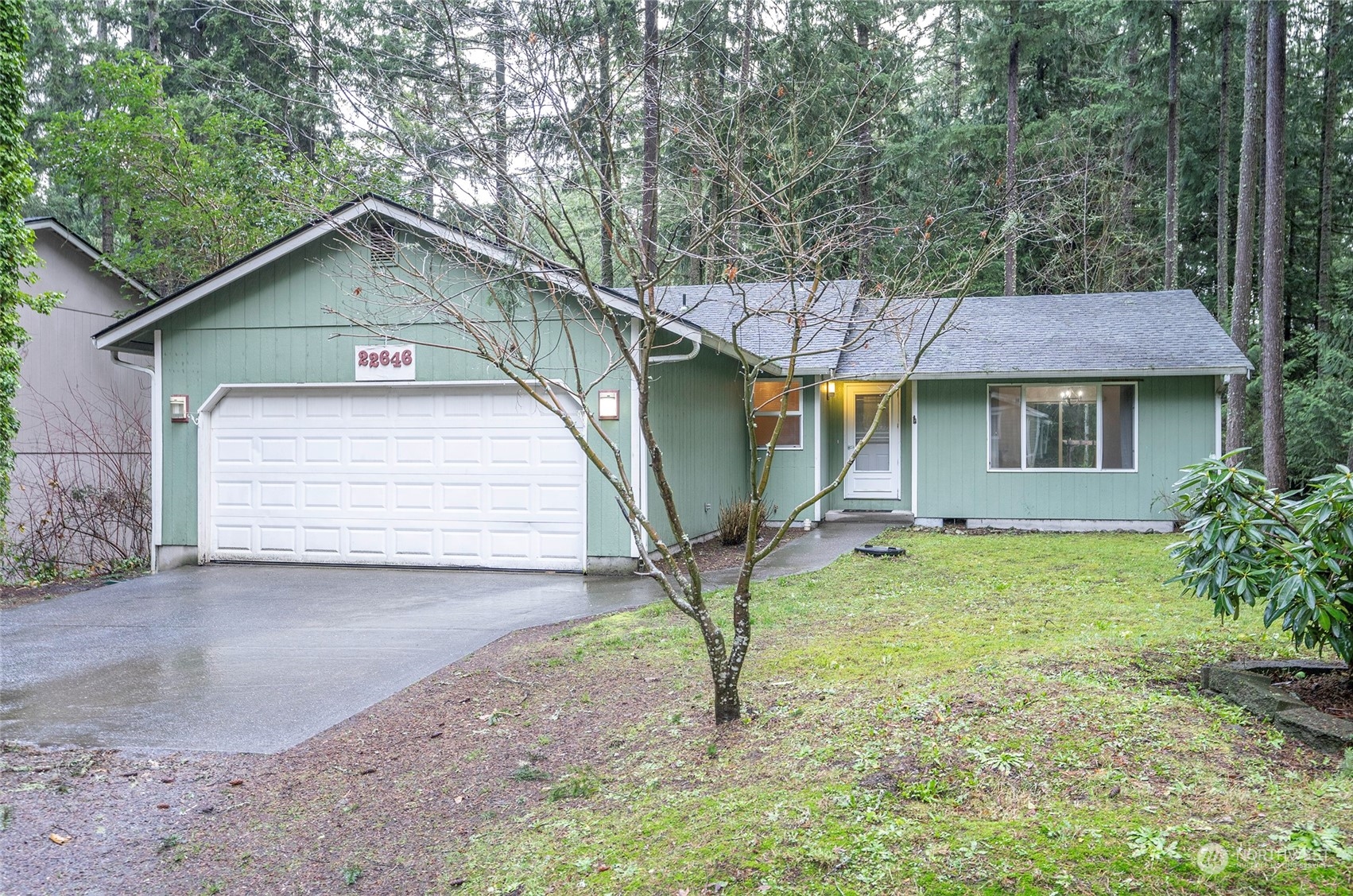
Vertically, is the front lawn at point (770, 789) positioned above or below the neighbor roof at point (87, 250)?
below

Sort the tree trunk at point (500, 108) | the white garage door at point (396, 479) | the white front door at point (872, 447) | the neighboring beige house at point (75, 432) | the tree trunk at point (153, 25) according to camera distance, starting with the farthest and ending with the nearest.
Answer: the tree trunk at point (153, 25), the white front door at point (872, 447), the neighboring beige house at point (75, 432), the white garage door at point (396, 479), the tree trunk at point (500, 108)

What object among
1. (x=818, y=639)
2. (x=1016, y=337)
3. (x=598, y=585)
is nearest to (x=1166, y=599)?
(x=818, y=639)

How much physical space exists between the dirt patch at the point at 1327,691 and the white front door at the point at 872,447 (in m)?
10.7

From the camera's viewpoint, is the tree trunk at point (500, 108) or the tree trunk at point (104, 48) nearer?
the tree trunk at point (500, 108)

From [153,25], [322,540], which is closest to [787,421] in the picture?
[322,540]

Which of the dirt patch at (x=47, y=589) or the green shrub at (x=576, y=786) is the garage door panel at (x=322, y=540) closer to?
the dirt patch at (x=47, y=589)

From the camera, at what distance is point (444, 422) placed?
1035cm

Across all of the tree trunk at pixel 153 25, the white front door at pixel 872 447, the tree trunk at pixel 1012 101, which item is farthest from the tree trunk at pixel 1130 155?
the tree trunk at pixel 153 25

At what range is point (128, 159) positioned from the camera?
14188 mm

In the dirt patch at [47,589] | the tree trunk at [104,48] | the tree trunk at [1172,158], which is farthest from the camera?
the tree trunk at [104,48]

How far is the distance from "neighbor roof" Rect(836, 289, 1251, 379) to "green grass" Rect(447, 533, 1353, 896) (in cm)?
740

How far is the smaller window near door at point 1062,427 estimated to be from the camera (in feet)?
42.5

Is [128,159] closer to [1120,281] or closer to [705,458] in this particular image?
[705,458]

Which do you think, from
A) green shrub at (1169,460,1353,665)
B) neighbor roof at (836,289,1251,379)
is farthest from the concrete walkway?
green shrub at (1169,460,1353,665)
